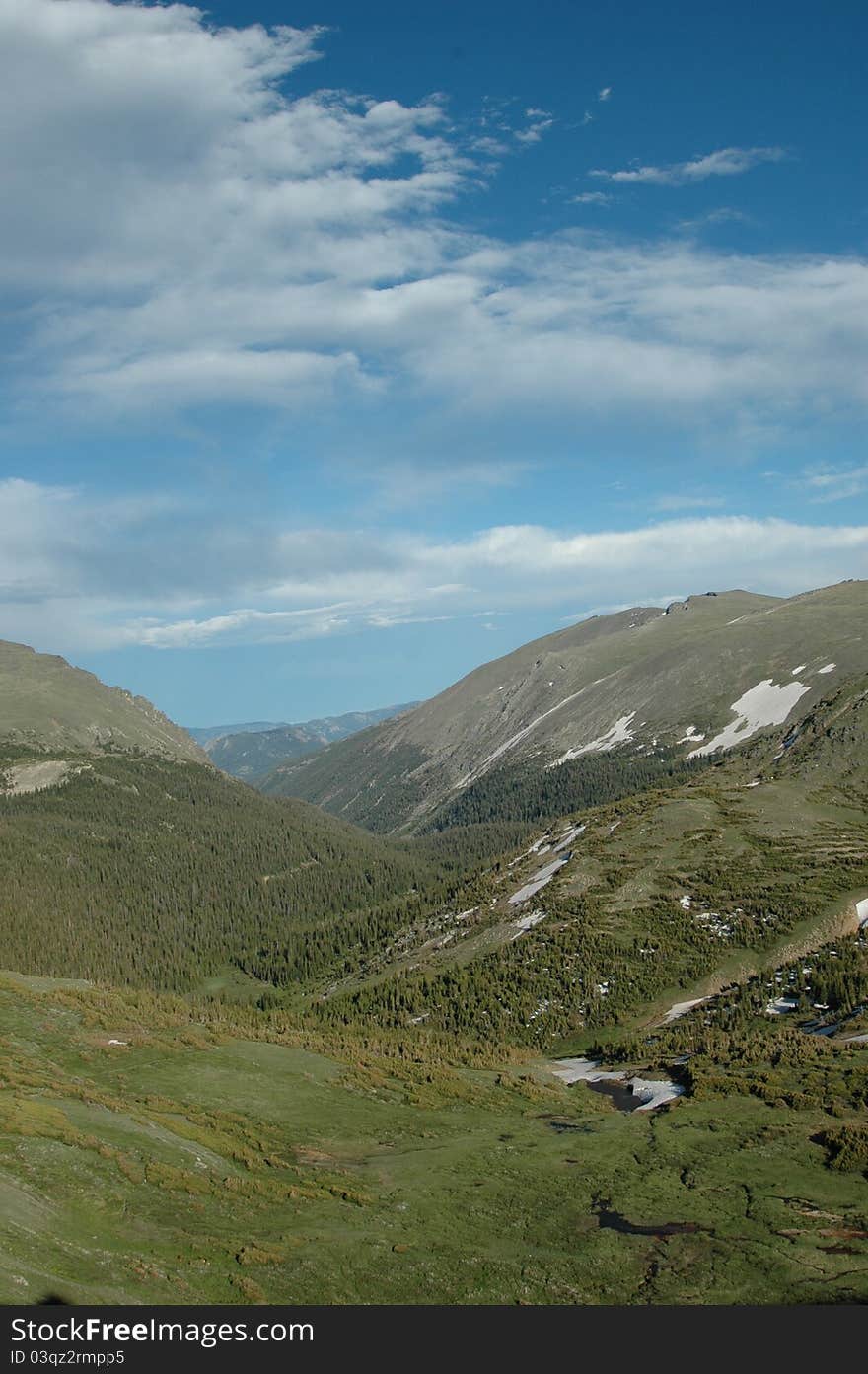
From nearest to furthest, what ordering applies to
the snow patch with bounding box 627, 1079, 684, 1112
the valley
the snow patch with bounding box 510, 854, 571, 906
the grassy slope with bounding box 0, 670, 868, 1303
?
the grassy slope with bounding box 0, 670, 868, 1303
the valley
the snow patch with bounding box 627, 1079, 684, 1112
the snow patch with bounding box 510, 854, 571, 906

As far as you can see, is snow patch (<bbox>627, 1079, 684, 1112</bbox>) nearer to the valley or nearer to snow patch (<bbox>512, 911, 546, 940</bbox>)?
the valley

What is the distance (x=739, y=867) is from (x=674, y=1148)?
70.6 meters

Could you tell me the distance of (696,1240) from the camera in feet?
108

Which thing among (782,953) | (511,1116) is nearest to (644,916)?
(782,953)

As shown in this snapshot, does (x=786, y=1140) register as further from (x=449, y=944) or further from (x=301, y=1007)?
(x=301, y=1007)

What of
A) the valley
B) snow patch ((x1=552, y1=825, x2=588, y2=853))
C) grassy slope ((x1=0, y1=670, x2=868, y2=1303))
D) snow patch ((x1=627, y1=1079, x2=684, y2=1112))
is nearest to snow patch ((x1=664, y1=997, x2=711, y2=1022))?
the valley

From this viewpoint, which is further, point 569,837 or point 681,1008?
point 569,837

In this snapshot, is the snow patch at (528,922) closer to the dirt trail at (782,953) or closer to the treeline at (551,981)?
the treeline at (551,981)

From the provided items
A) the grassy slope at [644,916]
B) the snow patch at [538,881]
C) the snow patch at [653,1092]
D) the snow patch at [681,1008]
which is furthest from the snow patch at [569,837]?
the snow patch at [653,1092]

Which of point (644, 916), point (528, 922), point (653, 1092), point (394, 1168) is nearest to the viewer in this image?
point (394, 1168)

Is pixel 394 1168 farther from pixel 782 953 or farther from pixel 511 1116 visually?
pixel 782 953

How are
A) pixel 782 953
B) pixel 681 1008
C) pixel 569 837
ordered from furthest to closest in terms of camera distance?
pixel 569 837
pixel 782 953
pixel 681 1008

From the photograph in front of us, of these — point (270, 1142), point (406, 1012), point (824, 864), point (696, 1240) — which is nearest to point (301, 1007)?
point (406, 1012)
